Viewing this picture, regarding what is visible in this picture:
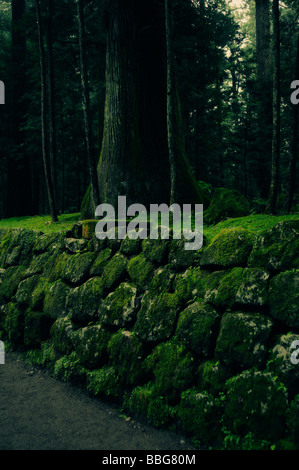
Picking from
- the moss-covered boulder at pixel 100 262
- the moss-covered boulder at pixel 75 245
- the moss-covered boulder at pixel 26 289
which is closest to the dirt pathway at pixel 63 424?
the moss-covered boulder at pixel 100 262

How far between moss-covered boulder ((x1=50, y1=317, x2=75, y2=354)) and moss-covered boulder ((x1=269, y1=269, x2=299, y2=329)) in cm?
289

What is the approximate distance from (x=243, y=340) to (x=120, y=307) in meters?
1.76

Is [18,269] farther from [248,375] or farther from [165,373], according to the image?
[248,375]

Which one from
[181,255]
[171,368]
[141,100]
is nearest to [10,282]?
[181,255]

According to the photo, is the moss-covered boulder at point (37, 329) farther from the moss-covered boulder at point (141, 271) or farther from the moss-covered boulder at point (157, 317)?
the moss-covered boulder at point (157, 317)

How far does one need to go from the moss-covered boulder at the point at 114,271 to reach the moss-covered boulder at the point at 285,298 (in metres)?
2.17

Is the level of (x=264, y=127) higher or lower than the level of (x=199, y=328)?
higher

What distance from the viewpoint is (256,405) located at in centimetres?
297

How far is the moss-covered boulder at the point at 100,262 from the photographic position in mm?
5215

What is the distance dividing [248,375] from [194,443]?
2.62 feet

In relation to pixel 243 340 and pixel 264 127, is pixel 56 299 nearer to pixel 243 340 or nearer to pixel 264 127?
pixel 243 340

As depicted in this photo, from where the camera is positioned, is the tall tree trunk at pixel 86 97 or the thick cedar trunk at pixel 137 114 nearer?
the tall tree trunk at pixel 86 97

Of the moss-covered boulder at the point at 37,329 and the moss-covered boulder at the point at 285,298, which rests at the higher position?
the moss-covered boulder at the point at 285,298
